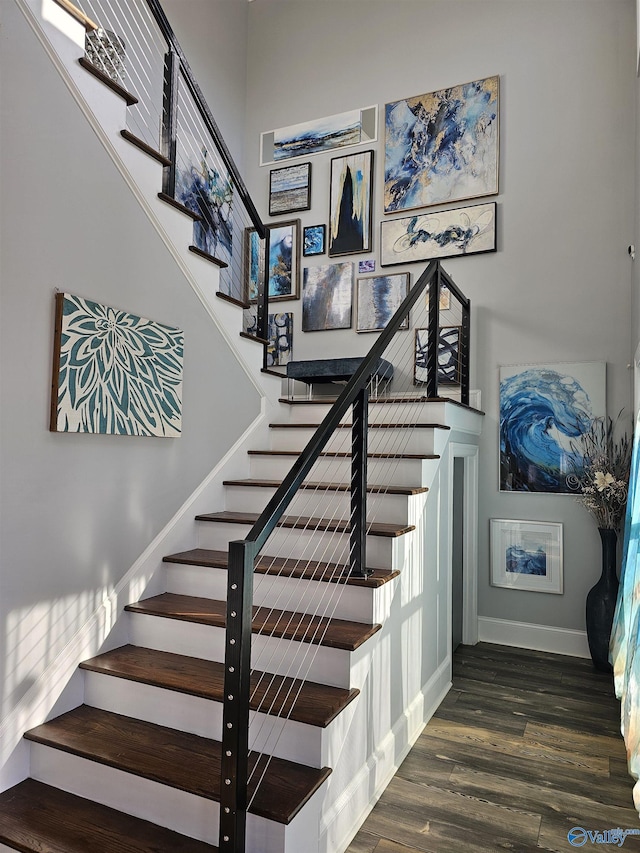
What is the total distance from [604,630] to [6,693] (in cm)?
332

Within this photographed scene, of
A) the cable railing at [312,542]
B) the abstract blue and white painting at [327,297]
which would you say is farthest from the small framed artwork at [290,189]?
the cable railing at [312,542]

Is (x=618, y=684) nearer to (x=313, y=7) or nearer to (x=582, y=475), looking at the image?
(x=582, y=475)

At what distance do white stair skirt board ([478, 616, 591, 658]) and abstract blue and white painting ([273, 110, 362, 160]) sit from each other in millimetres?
4139

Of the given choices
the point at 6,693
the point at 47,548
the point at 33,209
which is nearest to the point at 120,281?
the point at 33,209

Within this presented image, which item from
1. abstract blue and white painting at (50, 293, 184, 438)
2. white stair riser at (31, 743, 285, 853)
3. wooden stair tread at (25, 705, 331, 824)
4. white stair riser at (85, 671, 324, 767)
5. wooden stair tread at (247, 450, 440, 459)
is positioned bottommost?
white stair riser at (31, 743, 285, 853)

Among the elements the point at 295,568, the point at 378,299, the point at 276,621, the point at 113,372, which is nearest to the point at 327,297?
the point at 378,299

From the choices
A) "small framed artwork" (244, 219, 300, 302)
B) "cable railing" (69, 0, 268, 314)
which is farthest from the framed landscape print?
"cable railing" (69, 0, 268, 314)

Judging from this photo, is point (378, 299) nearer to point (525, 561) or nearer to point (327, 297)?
point (327, 297)

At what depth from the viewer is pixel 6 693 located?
210cm

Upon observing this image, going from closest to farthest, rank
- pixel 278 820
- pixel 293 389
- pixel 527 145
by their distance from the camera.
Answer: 1. pixel 278 820
2. pixel 527 145
3. pixel 293 389

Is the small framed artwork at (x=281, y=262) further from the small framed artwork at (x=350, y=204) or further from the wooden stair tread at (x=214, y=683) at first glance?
the wooden stair tread at (x=214, y=683)

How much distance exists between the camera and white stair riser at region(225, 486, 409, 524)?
2809 millimetres

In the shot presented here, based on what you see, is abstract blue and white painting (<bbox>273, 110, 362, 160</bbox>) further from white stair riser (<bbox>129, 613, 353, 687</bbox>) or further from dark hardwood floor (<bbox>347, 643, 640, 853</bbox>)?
dark hardwood floor (<bbox>347, 643, 640, 853</bbox>)

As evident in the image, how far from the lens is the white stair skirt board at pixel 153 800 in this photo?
5.55 feet
